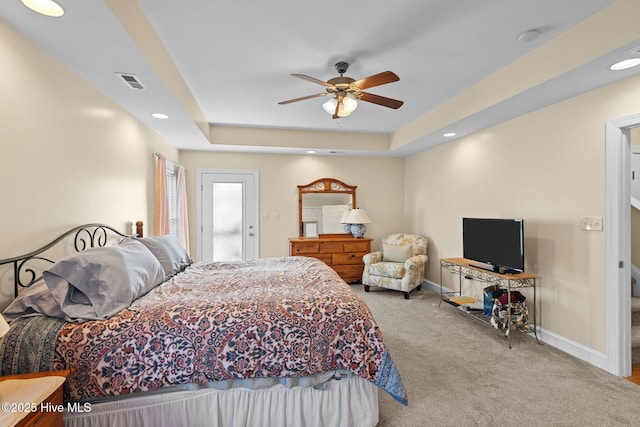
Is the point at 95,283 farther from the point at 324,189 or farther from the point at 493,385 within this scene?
the point at 324,189

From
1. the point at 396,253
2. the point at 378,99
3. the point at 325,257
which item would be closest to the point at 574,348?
the point at 396,253

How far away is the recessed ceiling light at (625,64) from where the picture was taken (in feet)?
6.91

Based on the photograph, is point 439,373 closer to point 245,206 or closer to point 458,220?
point 458,220

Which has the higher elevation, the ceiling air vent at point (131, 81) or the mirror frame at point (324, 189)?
the ceiling air vent at point (131, 81)

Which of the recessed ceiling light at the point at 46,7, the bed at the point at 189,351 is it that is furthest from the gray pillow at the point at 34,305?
the recessed ceiling light at the point at 46,7

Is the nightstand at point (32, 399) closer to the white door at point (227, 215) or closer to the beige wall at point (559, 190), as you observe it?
the beige wall at point (559, 190)

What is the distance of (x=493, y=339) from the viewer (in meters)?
3.13

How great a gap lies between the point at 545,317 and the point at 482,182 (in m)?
1.69

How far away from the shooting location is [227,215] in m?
5.32

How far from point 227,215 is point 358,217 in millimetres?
2264

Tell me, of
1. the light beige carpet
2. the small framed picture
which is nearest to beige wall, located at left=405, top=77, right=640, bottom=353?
the light beige carpet

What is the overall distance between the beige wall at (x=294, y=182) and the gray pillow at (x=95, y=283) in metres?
3.33

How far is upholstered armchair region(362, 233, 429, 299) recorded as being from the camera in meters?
4.58

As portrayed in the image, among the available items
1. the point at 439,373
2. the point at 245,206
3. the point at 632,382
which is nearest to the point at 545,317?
the point at 632,382
